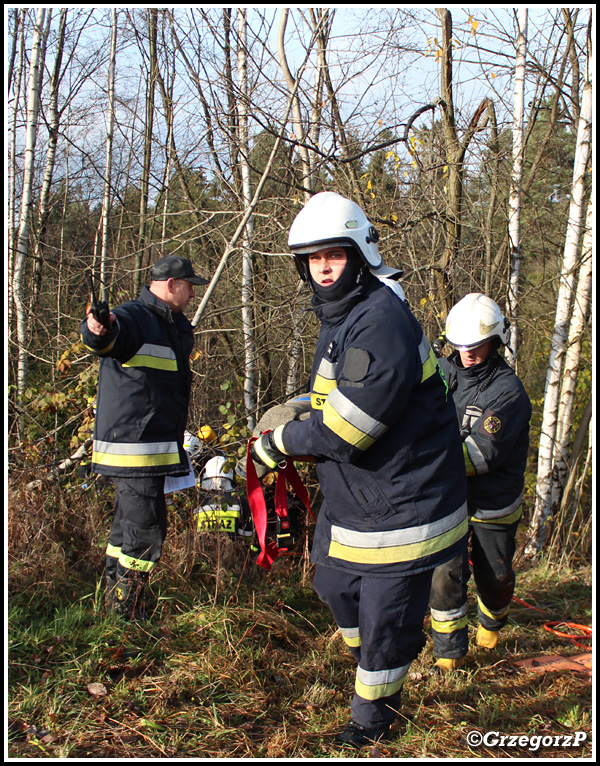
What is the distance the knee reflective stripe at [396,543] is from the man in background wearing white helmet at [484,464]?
1.05 m

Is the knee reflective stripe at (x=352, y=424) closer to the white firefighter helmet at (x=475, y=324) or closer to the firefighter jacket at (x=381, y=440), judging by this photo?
the firefighter jacket at (x=381, y=440)

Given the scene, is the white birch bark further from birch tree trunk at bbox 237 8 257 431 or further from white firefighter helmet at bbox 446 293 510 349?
white firefighter helmet at bbox 446 293 510 349

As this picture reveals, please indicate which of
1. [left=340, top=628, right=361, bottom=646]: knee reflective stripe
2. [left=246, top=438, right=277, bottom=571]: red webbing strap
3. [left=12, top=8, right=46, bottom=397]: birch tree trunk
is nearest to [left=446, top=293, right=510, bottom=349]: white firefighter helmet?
[left=246, top=438, right=277, bottom=571]: red webbing strap

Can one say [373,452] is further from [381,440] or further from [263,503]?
[263,503]

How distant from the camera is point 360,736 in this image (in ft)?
8.41

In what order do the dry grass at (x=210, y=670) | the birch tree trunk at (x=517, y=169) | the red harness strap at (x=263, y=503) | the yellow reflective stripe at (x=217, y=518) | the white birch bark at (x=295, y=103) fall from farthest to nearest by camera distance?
1. the birch tree trunk at (x=517, y=169)
2. the white birch bark at (x=295, y=103)
3. the yellow reflective stripe at (x=217, y=518)
4. the red harness strap at (x=263, y=503)
5. the dry grass at (x=210, y=670)

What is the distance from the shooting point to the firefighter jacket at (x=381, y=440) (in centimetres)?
225

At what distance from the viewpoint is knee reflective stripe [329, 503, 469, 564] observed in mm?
2379

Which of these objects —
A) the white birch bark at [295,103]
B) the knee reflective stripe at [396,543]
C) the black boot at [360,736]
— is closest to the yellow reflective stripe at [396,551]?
the knee reflective stripe at [396,543]

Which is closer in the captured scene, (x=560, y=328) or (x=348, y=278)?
A: (x=348, y=278)

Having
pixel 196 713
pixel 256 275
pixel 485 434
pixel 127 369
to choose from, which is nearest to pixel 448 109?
pixel 256 275

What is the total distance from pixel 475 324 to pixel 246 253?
2.89 metres

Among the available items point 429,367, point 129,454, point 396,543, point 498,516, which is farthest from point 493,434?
point 129,454

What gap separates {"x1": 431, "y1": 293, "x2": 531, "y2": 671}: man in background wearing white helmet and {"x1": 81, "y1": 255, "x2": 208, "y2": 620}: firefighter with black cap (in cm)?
173
